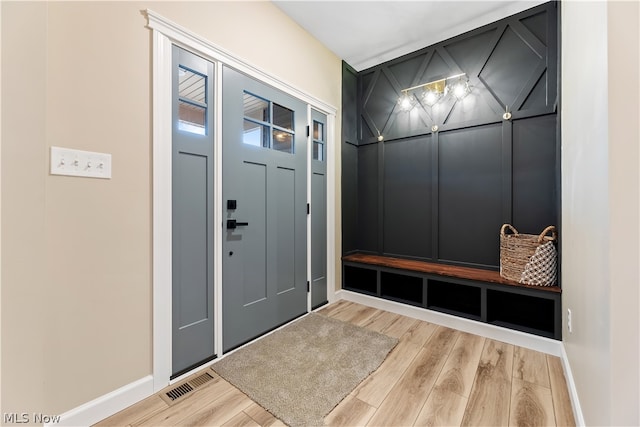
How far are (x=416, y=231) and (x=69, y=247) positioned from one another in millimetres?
2836

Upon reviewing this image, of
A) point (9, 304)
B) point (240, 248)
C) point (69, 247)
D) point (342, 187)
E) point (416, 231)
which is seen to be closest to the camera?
point (9, 304)

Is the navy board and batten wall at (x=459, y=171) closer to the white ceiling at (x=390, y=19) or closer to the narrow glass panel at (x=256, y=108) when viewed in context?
the white ceiling at (x=390, y=19)

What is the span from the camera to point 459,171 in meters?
2.65

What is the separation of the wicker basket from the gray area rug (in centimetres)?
114

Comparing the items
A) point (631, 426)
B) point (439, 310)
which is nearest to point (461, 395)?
point (631, 426)

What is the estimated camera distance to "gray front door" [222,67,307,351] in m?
1.96

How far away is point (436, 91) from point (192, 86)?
2.33 meters

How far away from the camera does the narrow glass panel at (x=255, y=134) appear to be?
2094mm

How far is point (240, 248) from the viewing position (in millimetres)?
2049

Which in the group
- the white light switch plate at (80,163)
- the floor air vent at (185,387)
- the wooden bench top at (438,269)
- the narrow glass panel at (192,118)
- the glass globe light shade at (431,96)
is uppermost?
the glass globe light shade at (431,96)

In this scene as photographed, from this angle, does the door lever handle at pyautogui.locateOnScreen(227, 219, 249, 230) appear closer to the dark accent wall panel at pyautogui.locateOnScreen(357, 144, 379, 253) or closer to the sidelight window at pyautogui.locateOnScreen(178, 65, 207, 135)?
the sidelight window at pyautogui.locateOnScreen(178, 65, 207, 135)

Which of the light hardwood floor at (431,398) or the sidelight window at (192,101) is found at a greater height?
the sidelight window at (192,101)

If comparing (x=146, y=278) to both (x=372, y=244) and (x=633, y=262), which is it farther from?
(x=372, y=244)

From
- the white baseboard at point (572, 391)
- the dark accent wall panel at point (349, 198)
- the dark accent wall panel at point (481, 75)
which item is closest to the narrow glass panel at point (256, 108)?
the dark accent wall panel at point (349, 198)
